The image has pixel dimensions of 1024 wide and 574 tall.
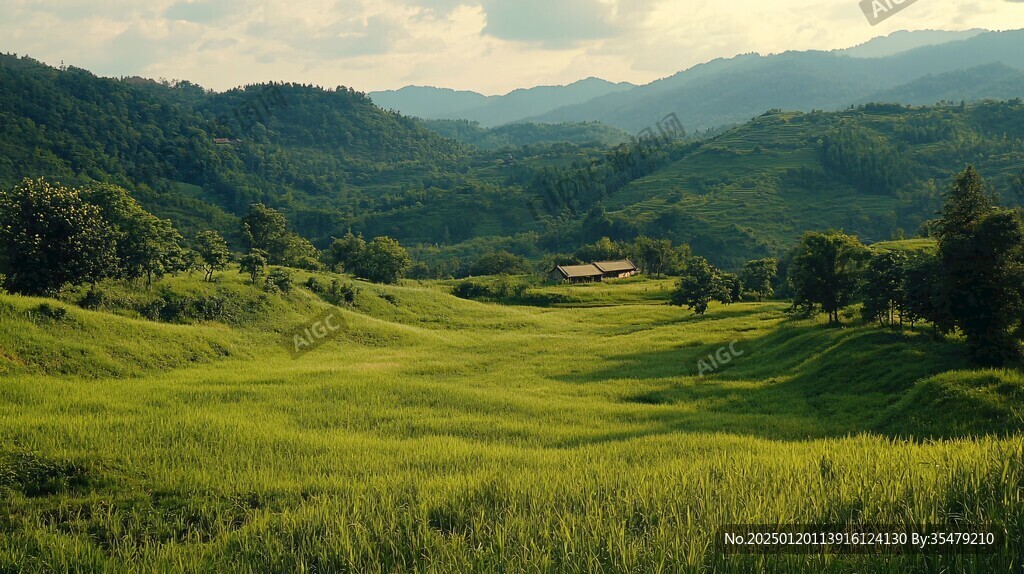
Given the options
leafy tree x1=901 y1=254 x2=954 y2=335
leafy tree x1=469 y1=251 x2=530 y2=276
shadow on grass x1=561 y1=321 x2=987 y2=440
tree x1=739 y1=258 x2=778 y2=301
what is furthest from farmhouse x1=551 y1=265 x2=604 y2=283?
leafy tree x1=901 y1=254 x2=954 y2=335

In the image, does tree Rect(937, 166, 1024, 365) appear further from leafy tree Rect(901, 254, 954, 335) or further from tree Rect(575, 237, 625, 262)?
tree Rect(575, 237, 625, 262)

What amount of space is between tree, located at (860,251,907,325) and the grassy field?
2.86 meters

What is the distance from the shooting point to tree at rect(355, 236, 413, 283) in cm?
8859

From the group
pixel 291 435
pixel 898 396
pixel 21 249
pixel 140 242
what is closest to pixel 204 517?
pixel 291 435

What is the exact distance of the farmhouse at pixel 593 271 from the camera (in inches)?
5261

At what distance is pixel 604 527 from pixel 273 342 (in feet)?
139

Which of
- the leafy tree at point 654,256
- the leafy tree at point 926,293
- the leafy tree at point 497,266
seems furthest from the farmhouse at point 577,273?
the leafy tree at point 926,293

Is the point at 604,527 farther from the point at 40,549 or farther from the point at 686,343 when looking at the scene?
the point at 686,343

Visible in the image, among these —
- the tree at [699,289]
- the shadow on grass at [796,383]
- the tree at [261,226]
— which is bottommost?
the shadow on grass at [796,383]

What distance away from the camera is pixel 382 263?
88750 millimetres

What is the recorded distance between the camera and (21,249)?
3444cm

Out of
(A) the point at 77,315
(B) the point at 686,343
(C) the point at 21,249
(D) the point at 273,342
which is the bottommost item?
(B) the point at 686,343

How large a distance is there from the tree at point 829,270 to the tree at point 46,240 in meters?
54.2

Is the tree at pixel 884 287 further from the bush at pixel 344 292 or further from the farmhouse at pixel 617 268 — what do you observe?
the farmhouse at pixel 617 268
